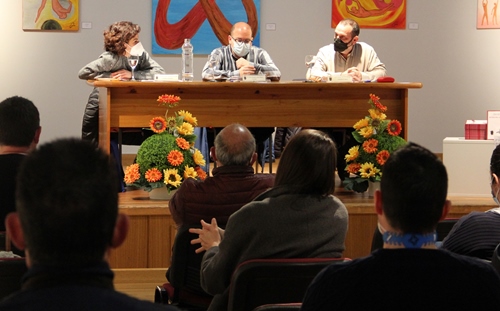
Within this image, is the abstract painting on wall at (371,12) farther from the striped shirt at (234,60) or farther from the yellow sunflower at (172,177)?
the yellow sunflower at (172,177)

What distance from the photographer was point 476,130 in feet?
19.5

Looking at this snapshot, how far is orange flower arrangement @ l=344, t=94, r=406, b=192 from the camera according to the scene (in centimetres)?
531

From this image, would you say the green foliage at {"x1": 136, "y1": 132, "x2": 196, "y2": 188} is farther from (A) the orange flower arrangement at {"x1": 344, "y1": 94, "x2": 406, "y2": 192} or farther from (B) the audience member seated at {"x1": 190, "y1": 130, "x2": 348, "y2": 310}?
(B) the audience member seated at {"x1": 190, "y1": 130, "x2": 348, "y2": 310}

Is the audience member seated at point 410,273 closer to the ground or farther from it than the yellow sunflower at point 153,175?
farther from it

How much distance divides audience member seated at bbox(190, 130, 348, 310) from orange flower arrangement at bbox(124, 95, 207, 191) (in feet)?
7.46

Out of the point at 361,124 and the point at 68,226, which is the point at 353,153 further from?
the point at 68,226

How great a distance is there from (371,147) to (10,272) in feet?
10.6

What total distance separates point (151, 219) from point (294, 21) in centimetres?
499

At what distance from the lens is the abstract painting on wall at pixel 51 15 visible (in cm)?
905

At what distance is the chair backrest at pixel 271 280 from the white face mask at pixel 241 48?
448 centimetres

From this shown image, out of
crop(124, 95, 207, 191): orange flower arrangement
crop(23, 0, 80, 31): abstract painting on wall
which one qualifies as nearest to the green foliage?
crop(124, 95, 207, 191): orange flower arrangement

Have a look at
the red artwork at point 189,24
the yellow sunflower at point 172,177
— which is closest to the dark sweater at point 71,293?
the yellow sunflower at point 172,177

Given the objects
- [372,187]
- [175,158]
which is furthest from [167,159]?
[372,187]

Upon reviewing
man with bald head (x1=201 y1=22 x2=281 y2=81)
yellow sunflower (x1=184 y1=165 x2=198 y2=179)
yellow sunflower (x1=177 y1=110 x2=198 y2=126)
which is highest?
man with bald head (x1=201 y1=22 x2=281 y2=81)
